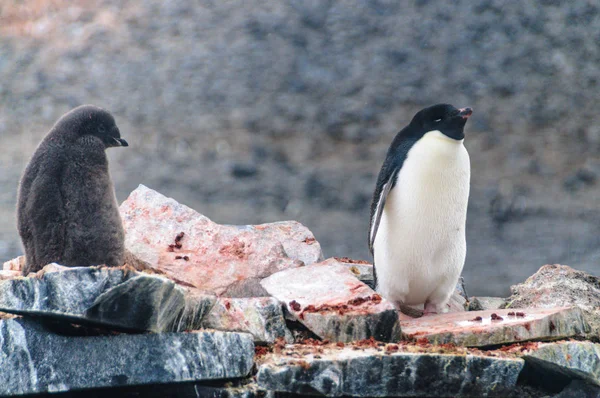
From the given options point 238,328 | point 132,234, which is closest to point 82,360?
point 238,328

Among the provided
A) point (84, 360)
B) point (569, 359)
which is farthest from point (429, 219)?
point (84, 360)

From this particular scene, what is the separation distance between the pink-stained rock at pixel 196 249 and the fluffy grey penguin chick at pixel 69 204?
3.33ft

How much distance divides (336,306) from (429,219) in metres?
1.33

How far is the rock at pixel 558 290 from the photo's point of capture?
5.09 m

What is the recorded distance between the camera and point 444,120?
5016 mm

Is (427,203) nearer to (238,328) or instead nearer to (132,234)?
(238,328)

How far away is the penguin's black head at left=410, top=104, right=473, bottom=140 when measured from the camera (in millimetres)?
4969

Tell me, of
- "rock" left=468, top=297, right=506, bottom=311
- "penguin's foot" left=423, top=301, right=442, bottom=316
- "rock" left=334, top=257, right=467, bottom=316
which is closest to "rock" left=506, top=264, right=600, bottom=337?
"rock" left=468, top=297, right=506, bottom=311

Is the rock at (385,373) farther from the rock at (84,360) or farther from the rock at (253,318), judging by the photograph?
the rock at (84,360)

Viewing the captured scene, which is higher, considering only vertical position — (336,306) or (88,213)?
(88,213)

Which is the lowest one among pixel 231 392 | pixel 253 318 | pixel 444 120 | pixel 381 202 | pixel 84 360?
pixel 231 392

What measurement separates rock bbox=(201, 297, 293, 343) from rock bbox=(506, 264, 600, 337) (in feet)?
7.14

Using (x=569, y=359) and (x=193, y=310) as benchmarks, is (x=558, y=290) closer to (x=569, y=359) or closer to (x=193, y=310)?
(x=569, y=359)

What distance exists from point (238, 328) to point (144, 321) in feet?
2.61
